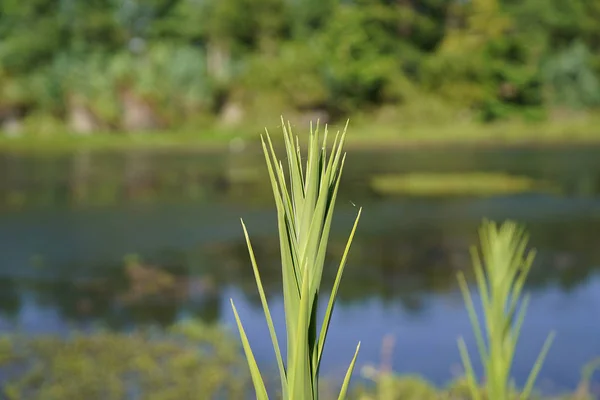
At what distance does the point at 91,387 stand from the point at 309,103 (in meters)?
19.2

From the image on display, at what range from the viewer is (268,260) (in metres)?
6.42

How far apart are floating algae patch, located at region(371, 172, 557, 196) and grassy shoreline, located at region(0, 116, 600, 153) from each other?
6.14 m

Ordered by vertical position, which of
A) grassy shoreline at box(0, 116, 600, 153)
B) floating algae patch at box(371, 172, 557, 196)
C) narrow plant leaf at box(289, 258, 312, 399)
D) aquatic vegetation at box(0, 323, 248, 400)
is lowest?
grassy shoreline at box(0, 116, 600, 153)

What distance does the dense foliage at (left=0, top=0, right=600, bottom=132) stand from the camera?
878 inches

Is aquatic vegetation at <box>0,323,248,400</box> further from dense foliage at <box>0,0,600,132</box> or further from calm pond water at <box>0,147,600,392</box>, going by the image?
dense foliage at <box>0,0,600,132</box>

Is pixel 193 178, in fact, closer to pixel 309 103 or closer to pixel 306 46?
pixel 309 103

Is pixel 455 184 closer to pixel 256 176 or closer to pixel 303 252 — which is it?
pixel 256 176

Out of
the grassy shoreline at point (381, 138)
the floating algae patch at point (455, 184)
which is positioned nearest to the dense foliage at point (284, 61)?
the grassy shoreline at point (381, 138)

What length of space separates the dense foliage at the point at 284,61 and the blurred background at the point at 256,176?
7 cm

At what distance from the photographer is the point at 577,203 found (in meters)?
9.06

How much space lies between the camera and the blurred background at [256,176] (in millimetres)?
4176

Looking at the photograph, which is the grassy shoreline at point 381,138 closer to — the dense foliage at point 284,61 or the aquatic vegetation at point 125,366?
the dense foliage at point 284,61

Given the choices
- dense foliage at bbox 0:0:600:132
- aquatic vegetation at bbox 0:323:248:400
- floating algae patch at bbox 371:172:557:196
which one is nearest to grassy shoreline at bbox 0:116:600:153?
dense foliage at bbox 0:0:600:132

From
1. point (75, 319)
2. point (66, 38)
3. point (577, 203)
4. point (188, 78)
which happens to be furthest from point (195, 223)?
point (66, 38)
